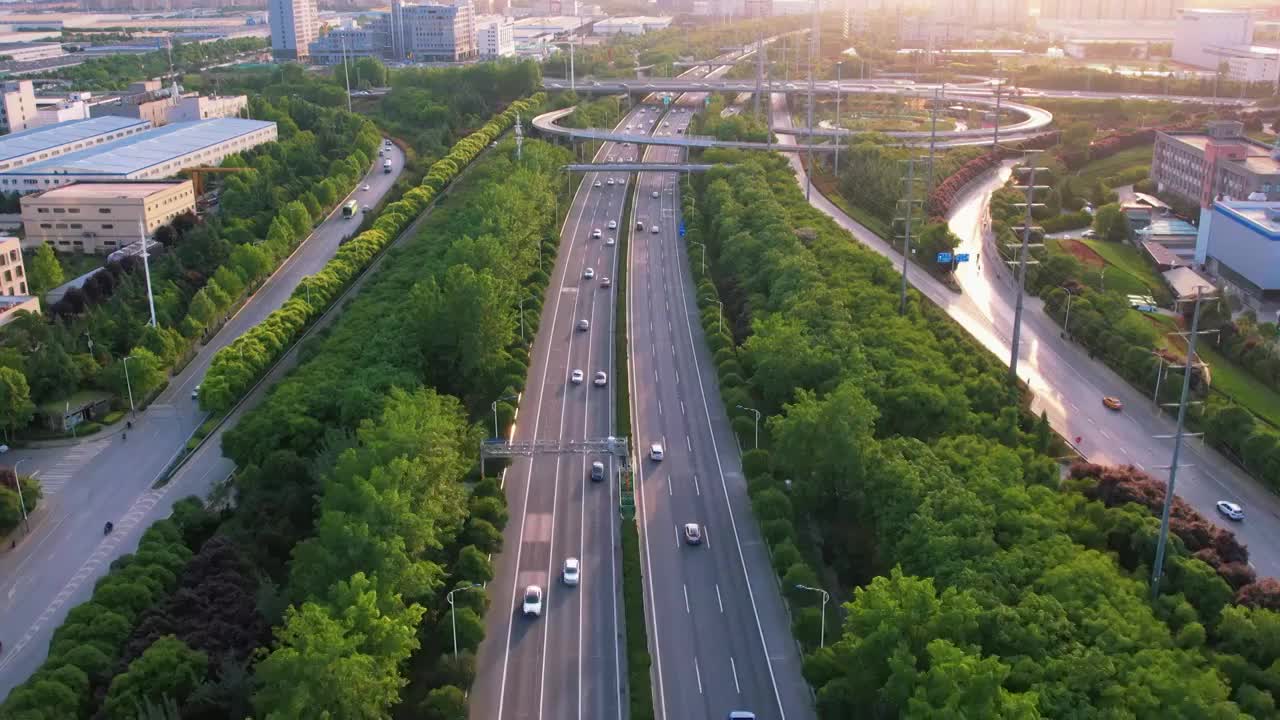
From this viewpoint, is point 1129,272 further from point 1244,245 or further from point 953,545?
point 953,545

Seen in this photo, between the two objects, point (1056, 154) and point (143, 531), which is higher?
point (1056, 154)

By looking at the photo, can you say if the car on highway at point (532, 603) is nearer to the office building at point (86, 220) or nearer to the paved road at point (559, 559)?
the paved road at point (559, 559)

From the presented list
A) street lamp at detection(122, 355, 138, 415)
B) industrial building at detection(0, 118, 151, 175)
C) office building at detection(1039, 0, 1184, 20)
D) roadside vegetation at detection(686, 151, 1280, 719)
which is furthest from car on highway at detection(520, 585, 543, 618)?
office building at detection(1039, 0, 1184, 20)

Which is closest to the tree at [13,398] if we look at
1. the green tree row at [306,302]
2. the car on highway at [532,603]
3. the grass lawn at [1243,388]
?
the green tree row at [306,302]

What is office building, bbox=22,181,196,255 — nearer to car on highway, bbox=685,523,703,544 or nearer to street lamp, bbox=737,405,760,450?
street lamp, bbox=737,405,760,450

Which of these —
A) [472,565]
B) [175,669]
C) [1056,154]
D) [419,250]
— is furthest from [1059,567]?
[1056,154]

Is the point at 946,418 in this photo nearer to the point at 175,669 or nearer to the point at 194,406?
the point at 175,669
